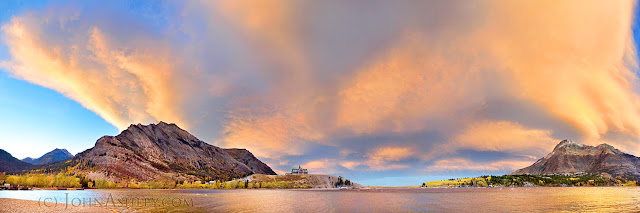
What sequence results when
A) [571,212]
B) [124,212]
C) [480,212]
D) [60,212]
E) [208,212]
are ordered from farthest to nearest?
[480,212] → [571,212] → [208,212] → [124,212] → [60,212]

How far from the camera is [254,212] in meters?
75.2

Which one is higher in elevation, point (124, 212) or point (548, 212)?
point (124, 212)

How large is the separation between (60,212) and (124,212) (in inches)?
420

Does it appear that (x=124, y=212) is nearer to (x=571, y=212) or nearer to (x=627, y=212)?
(x=571, y=212)

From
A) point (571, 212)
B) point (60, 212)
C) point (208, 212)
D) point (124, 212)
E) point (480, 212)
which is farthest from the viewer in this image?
point (480, 212)

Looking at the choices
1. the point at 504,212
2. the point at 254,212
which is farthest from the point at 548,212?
the point at 254,212

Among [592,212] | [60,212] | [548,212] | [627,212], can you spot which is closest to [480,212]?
[548,212]

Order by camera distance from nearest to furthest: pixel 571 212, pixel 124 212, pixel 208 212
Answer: pixel 124 212
pixel 208 212
pixel 571 212

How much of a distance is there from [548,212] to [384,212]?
40.6 m

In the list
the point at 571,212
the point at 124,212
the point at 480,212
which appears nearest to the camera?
the point at 124,212

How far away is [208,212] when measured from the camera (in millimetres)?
73375

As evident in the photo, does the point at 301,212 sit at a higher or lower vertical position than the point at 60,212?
lower

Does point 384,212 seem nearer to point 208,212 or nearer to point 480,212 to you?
point 480,212

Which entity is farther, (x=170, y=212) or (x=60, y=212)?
(x=170, y=212)
